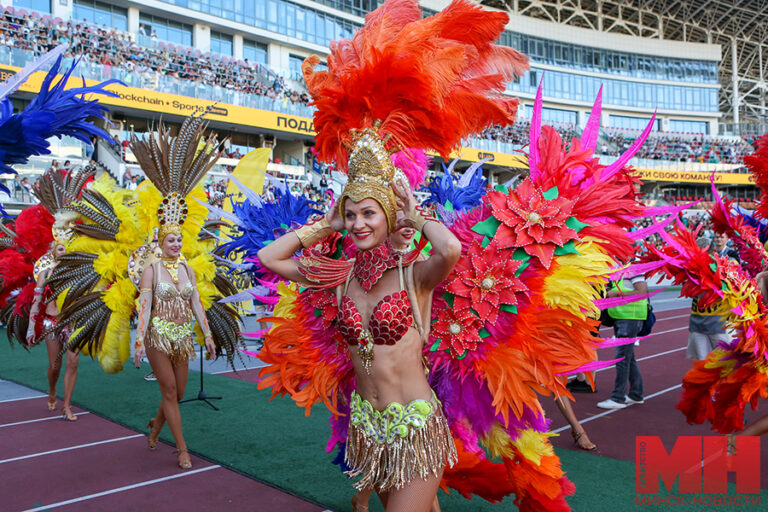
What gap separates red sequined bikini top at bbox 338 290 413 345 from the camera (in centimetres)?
253

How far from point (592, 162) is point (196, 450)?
12.9 ft

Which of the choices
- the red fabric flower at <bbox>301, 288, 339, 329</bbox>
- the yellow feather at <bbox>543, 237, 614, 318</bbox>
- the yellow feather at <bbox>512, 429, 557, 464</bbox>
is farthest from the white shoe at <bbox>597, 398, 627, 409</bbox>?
the red fabric flower at <bbox>301, 288, 339, 329</bbox>

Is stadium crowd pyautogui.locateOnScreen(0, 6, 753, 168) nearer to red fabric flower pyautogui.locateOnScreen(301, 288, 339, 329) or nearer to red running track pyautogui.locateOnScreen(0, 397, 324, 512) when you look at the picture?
red running track pyautogui.locateOnScreen(0, 397, 324, 512)

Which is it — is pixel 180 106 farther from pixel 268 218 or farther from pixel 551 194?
pixel 551 194

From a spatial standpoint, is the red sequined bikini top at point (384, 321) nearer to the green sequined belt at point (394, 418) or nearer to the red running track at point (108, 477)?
the green sequined belt at point (394, 418)

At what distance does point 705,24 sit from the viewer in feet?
164

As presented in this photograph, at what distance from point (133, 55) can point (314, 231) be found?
22243mm

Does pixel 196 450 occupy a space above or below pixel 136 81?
below

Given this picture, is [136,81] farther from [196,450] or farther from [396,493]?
[396,493]

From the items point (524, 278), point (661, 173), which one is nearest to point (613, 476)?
point (524, 278)

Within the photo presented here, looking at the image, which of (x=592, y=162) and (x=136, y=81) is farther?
(x=136, y=81)

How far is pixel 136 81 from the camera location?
20.7 m

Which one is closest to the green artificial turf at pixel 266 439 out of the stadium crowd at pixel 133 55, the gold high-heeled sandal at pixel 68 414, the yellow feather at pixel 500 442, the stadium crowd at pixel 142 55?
the gold high-heeled sandal at pixel 68 414

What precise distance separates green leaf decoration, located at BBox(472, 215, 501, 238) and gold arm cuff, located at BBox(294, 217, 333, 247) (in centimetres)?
72
